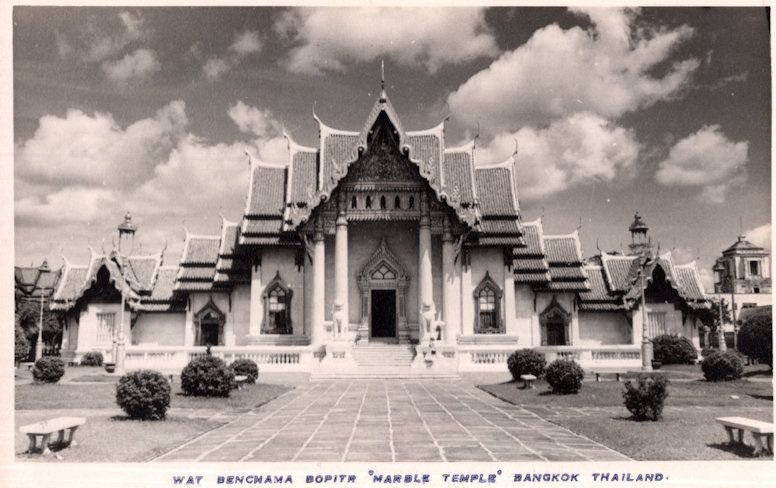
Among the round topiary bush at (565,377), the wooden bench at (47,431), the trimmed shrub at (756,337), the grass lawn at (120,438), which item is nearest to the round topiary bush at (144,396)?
the grass lawn at (120,438)

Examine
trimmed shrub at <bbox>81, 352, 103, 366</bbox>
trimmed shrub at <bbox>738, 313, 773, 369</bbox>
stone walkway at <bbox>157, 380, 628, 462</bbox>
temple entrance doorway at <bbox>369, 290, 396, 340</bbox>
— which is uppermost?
temple entrance doorway at <bbox>369, 290, 396, 340</bbox>

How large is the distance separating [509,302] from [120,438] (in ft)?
71.2

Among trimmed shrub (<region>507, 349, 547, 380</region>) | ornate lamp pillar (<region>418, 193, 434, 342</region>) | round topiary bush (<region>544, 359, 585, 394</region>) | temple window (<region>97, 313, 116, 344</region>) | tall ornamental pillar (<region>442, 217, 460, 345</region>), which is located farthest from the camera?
temple window (<region>97, 313, 116, 344</region>)

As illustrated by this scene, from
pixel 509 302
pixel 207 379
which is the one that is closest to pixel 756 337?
pixel 509 302

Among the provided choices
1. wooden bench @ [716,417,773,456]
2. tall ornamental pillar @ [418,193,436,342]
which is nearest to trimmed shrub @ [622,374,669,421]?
wooden bench @ [716,417,773,456]

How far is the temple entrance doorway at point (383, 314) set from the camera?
30.1 metres

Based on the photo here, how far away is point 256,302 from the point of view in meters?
30.4

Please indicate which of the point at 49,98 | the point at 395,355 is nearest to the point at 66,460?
the point at 49,98

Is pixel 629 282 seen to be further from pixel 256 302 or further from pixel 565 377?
pixel 565 377

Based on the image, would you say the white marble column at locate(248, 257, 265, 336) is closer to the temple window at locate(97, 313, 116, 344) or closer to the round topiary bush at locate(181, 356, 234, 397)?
the temple window at locate(97, 313, 116, 344)

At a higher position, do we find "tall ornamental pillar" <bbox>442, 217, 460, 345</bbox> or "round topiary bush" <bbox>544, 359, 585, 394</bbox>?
"tall ornamental pillar" <bbox>442, 217, 460, 345</bbox>

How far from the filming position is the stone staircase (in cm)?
2462

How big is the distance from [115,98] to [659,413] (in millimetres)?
15442

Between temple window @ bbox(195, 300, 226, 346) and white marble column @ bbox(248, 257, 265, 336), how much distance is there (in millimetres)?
3127
